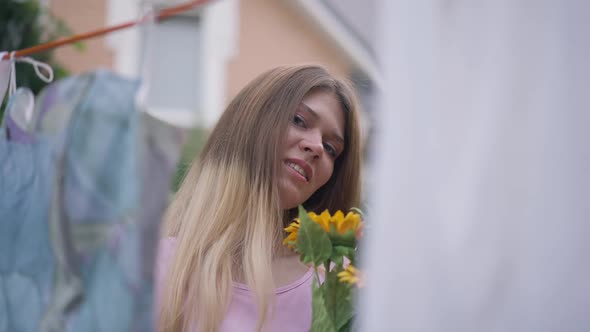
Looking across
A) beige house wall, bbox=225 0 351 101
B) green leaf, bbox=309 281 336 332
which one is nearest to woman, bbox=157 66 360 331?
green leaf, bbox=309 281 336 332

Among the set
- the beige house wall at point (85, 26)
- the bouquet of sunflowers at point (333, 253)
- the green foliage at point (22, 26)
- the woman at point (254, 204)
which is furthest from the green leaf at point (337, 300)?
the beige house wall at point (85, 26)

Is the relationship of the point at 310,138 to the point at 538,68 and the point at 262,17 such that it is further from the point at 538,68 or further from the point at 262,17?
the point at 262,17

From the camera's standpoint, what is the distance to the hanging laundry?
2.38 ft

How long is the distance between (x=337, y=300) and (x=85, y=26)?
422 cm

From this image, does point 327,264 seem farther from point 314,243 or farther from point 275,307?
point 275,307

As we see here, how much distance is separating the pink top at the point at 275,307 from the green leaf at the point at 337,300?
269mm

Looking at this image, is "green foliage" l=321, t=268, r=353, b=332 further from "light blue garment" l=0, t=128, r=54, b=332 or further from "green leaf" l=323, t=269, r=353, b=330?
"light blue garment" l=0, t=128, r=54, b=332

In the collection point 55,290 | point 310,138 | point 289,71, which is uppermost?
point 289,71

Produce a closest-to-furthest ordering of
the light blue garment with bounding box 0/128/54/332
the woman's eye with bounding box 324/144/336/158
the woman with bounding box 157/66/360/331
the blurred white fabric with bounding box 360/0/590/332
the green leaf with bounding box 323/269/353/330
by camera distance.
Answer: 1. the blurred white fabric with bounding box 360/0/590/332
2. the light blue garment with bounding box 0/128/54/332
3. the green leaf with bounding box 323/269/353/330
4. the woman with bounding box 157/66/360/331
5. the woman's eye with bounding box 324/144/336/158

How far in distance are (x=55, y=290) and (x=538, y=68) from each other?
0.57 meters

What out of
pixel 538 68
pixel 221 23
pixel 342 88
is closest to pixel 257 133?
pixel 342 88

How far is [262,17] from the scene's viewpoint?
511cm

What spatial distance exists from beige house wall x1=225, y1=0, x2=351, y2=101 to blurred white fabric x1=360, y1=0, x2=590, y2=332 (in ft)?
14.3

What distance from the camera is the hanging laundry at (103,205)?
73 centimetres
